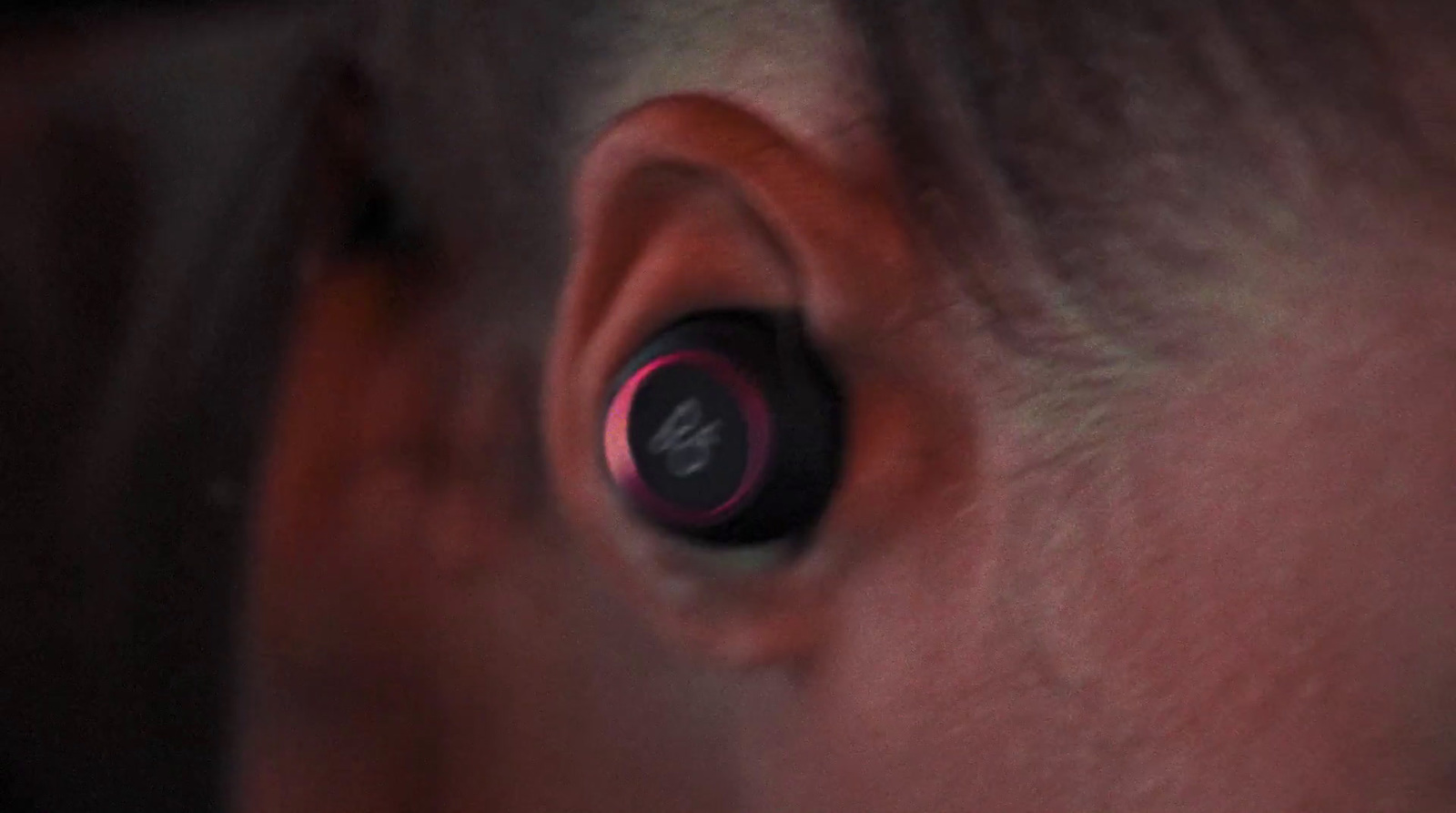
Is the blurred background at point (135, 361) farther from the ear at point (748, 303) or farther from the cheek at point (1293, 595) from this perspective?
the cheek at point (1293, 595)

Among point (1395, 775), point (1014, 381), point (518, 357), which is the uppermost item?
point (518, 357)

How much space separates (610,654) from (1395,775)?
23 centimetres

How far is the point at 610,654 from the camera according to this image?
46 cm

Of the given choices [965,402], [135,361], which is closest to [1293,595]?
[965,402]

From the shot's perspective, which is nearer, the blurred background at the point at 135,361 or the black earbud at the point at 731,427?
the black earbud at the point at 731,427

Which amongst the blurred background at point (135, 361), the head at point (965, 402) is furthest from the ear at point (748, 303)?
the blurred background at point (135, 361)

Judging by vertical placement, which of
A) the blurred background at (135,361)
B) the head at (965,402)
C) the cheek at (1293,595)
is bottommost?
the cheek at (1293,595)

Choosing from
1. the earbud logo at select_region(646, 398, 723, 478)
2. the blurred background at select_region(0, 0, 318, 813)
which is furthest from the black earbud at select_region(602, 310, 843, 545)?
the blurred background at select_region(0, 0, 318, 813)

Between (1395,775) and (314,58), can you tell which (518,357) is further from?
(1395,775)

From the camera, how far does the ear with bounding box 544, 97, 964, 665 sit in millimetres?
399

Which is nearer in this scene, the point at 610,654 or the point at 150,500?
the point at 610,654

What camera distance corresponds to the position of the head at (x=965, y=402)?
362 mm

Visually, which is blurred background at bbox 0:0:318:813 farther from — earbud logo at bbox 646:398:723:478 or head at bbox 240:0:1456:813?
earbud logo at bbox 646:398:723:478

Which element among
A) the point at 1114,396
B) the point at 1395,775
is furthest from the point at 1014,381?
the point at 1395,775
